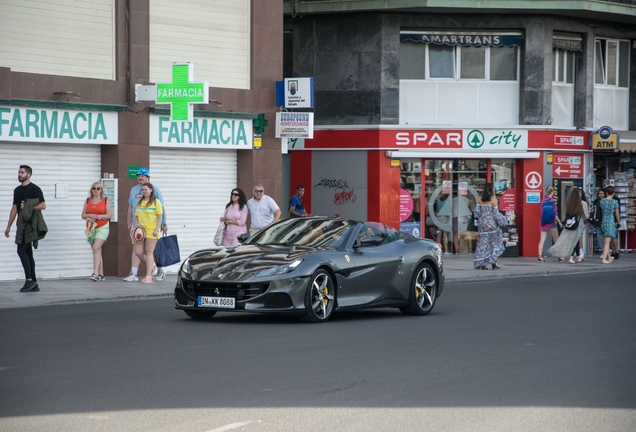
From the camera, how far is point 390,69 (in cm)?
2761

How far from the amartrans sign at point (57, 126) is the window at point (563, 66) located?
44.9ft

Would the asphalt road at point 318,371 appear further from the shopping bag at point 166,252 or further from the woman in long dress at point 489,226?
the woman in long dress at point 489,226

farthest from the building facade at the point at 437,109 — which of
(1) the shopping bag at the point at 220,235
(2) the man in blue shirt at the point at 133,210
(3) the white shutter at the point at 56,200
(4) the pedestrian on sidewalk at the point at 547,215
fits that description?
(2) the man in blue shirt at the point at 133,210

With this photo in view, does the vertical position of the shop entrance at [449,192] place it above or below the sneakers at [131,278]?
above

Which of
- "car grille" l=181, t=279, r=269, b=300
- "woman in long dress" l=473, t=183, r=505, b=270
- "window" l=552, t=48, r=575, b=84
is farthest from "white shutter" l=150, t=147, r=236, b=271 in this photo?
"window" l=552, t=48, r=575, b=84

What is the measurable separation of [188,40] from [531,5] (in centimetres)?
1008

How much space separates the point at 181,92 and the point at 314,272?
8480 mm

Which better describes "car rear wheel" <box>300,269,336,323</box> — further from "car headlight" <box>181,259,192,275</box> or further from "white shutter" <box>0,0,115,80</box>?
"white shutter" <box>0,0,115,80</box>

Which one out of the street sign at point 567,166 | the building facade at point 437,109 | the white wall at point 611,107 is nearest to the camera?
the building facade at point 437,109

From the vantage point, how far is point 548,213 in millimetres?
26188

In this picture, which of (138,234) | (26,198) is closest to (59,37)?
(138,234)

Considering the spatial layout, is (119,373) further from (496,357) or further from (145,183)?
(145,183)

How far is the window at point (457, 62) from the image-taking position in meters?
28.1

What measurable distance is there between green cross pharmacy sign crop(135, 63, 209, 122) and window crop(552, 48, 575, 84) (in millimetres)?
12661
